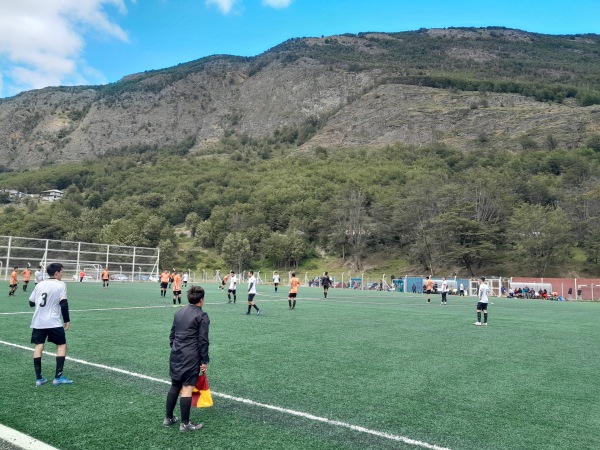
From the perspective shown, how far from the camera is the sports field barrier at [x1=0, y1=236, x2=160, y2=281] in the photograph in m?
35.9

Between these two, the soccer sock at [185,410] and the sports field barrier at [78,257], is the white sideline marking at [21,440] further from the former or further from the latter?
the sports field barrier at [78,257]

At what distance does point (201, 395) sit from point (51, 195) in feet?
502

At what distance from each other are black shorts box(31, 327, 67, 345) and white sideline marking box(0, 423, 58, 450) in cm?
210

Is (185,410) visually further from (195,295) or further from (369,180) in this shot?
(369,180)

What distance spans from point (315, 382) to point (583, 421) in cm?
348

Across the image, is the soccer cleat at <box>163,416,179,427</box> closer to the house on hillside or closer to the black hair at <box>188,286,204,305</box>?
the black hair at <box>188,286,204,305</box>

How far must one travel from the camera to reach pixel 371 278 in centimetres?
6638

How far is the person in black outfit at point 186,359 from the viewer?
15.8ft

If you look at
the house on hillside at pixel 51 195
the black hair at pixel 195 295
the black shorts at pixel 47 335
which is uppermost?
the house on hillside at pixel 51 195

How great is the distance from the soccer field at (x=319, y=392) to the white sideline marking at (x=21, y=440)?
0.14m

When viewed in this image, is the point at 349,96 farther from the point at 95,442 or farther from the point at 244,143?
the point at 95,442

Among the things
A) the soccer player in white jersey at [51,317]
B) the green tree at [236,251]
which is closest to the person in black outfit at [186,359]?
the soccer player in white jersey at [51,317]

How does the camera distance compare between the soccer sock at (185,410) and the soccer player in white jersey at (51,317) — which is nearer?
the soccer sock at (185,410)

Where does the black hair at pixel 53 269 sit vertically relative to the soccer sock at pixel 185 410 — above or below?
above
